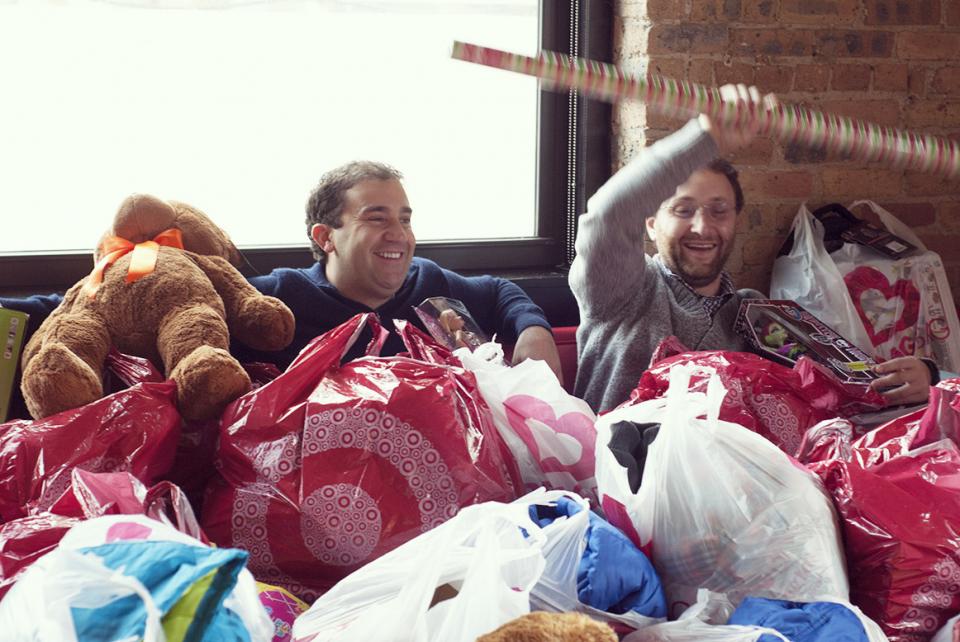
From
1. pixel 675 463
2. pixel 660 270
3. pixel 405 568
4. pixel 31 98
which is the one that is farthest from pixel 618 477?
pixel 31 98

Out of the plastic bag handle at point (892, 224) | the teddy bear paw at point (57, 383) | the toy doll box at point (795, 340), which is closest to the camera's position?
the teddy bear paw at point (57, 383)

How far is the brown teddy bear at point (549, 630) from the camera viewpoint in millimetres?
878

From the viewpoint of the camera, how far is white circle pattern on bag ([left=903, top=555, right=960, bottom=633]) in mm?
1152

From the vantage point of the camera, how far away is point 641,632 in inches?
43.0

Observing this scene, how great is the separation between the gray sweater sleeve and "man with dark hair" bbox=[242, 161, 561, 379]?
0.58ft

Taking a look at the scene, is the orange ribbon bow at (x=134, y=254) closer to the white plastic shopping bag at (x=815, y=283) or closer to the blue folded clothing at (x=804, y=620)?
the blue folded clothing at (x=804, y=620)

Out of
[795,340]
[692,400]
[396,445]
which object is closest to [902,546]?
[692,400]

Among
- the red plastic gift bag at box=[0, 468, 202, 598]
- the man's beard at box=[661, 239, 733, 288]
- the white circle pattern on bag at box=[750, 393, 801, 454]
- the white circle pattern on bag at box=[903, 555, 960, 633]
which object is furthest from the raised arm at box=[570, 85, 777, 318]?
the red plastic gift bag at box=[0, 468, 202, 598]

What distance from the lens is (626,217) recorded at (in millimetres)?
1853

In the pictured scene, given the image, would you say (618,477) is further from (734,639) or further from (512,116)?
(512,116)

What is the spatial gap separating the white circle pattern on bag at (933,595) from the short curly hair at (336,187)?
4.55 ft

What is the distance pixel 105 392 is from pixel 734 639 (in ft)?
3.38

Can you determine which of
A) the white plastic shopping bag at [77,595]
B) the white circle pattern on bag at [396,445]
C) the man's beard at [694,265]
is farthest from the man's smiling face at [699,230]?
the white plastic shopping bag at [77,595]

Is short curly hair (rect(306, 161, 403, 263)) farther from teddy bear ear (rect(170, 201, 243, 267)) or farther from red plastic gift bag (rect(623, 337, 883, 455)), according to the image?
red plastic gift bag (rect(623, 337, 883, 455))
